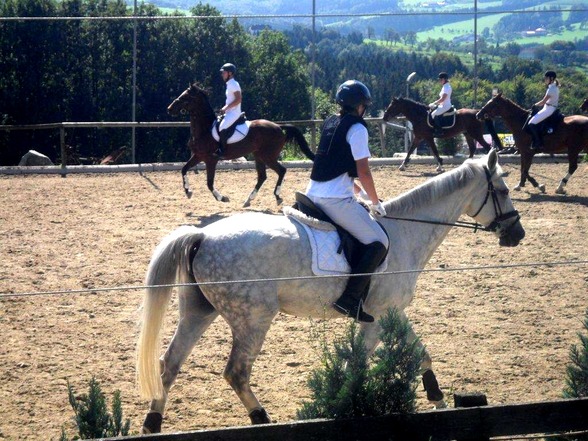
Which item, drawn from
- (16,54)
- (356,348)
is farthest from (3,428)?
(16,54)

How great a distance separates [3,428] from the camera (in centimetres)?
683

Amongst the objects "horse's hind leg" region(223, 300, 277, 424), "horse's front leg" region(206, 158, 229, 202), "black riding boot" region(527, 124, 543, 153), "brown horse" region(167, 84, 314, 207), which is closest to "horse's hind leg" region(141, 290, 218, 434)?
"horse's hind leg" region(223, 300, 277, 424)

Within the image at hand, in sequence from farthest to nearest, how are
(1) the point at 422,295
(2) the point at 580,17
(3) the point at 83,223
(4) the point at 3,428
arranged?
(2) the point at 580,17, (3) the point at 83,223, (1) the point at 422,295, (4) the point at 3,428

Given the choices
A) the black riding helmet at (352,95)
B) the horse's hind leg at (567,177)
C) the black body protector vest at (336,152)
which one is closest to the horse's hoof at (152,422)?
the black body protector vest at (336,152)

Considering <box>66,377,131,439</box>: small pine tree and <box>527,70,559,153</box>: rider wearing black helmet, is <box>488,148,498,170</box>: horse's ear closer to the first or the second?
<box>66,377,131,439</box>: small pine tree

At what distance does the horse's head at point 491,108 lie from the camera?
20.1 meters

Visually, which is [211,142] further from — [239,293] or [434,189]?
[239,293]

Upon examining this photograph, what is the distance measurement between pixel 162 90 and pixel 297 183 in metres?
24.7

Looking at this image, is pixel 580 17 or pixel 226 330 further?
pixel 580 17

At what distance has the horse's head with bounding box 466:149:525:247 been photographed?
8.22m

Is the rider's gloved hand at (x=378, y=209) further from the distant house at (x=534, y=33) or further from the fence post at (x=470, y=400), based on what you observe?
the distant house at (x=534, y=33)

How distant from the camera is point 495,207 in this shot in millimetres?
8312

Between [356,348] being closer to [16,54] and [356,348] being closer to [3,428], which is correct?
[3,428]

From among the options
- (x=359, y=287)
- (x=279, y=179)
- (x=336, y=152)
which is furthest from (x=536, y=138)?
(x=359, y=287)
